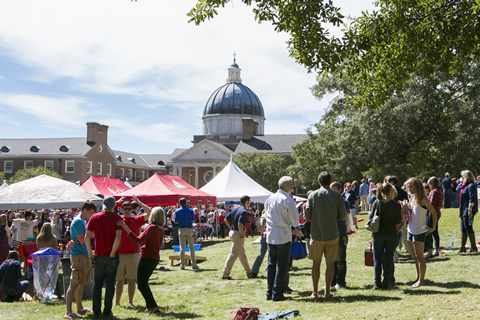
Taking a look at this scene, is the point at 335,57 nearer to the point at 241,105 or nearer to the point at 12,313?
the point at 12,313

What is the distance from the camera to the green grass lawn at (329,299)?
631 cm

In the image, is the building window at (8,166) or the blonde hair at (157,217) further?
the building window at (8,166)

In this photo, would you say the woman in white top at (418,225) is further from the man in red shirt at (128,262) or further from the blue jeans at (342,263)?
the man in red shirt at (128,262)

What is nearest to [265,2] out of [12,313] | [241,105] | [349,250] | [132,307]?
[132,307]

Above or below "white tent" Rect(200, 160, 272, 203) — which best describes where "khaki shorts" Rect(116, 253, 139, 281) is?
below

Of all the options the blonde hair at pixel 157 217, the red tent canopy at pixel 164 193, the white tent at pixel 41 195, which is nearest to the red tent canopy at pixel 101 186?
the red tent canopy at pixel 164 193

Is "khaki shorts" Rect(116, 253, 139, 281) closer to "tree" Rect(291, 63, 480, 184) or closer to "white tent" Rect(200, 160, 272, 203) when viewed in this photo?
"white tent" Rect(200, 160, 272, 203)

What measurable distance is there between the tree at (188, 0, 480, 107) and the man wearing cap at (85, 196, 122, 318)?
11.5 feet

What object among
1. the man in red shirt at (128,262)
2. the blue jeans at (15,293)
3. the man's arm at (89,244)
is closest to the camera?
the man's arm at (89,244)

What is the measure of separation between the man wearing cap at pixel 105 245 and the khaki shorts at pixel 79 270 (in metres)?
0.42

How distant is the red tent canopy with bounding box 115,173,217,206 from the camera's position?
18734mm

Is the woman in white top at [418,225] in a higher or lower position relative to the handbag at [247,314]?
higher

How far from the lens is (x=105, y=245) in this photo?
7207 mm

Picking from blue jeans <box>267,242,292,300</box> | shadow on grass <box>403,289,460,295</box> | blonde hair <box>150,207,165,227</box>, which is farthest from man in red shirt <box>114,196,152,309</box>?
shadow on grass <box>403,289,460,295</box>
